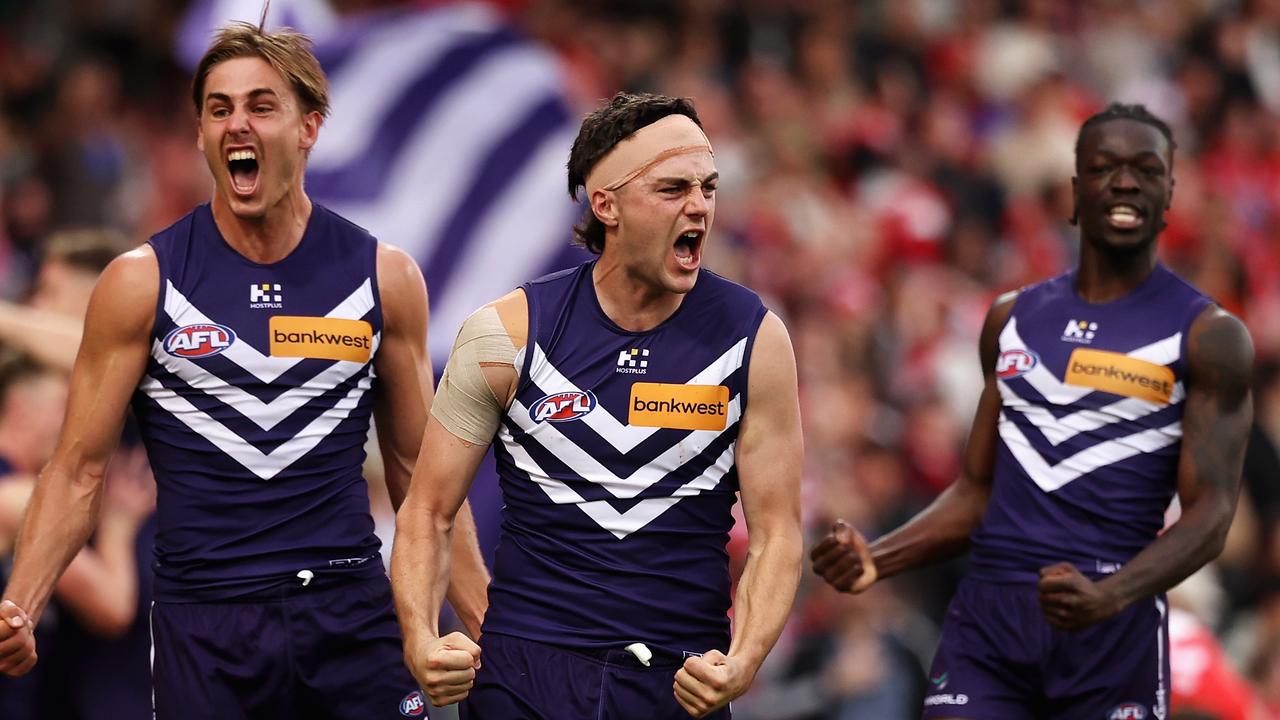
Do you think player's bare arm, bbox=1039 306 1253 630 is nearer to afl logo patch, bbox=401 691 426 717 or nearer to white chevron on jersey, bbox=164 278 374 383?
afl logo patch, bbox=401 691 426 717

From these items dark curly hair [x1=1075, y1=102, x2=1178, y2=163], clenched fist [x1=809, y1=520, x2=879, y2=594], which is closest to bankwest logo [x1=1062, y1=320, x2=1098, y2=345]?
dark curly hair [x1=1075, y1=102, x2=1178, y2=163]

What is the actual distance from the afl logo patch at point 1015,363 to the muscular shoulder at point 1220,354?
1.81ft

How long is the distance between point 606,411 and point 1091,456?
1868 millimetres

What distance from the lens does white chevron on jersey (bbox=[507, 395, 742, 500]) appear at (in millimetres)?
5824

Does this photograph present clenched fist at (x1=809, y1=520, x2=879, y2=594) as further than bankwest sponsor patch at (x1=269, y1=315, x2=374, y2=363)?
Yes

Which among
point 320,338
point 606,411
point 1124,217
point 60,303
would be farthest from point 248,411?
point 1124,217

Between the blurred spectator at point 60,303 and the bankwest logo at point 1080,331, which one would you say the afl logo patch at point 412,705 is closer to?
the blurred spectator at point 60,303

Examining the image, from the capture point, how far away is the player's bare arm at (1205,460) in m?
6.45

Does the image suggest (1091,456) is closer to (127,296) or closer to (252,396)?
(252,396)

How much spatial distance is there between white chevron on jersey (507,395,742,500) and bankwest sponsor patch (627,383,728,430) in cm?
3

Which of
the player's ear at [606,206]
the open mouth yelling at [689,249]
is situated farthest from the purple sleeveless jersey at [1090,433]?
the player's ear at [606,206]

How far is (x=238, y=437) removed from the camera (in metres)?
6.14

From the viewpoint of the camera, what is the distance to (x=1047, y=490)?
6785 millimetres

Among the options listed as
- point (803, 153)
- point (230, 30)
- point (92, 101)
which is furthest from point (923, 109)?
point (230, 30)
